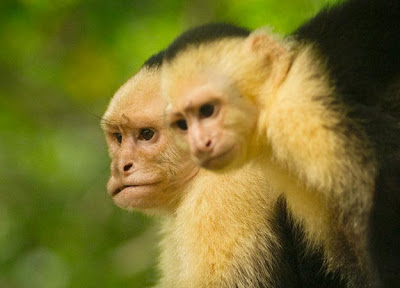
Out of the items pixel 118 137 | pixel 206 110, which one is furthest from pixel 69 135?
pixel 206 110

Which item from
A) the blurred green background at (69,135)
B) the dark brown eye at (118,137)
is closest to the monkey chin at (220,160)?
the dark brown eye at (118,137)

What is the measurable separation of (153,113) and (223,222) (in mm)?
757

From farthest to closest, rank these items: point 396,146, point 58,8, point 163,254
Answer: point 58,8 < point 163,254 < point 396,146

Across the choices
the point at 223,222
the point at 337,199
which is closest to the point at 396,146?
the point at 337,199

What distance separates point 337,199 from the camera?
3191 millimetres

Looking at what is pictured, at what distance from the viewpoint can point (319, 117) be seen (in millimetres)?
3146

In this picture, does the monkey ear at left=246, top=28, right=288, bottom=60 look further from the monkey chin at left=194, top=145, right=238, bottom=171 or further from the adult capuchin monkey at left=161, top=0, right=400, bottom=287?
the monkey chin at left=194, top=145, right=238, bottom=171

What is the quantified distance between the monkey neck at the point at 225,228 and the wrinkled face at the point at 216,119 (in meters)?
0.46

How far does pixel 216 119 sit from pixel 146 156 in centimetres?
101

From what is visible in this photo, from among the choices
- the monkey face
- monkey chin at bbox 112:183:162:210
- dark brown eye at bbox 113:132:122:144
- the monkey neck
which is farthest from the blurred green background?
the monkey face

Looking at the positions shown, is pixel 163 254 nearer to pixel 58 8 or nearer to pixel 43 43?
pixel 58 8

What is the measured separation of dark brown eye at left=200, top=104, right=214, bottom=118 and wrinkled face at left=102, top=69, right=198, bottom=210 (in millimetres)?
831

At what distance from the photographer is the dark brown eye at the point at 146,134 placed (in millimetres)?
4348

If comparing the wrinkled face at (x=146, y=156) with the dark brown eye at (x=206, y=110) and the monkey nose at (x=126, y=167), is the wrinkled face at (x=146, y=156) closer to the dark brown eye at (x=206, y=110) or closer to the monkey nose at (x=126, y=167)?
the monkey nose at (x=126, y=167)
